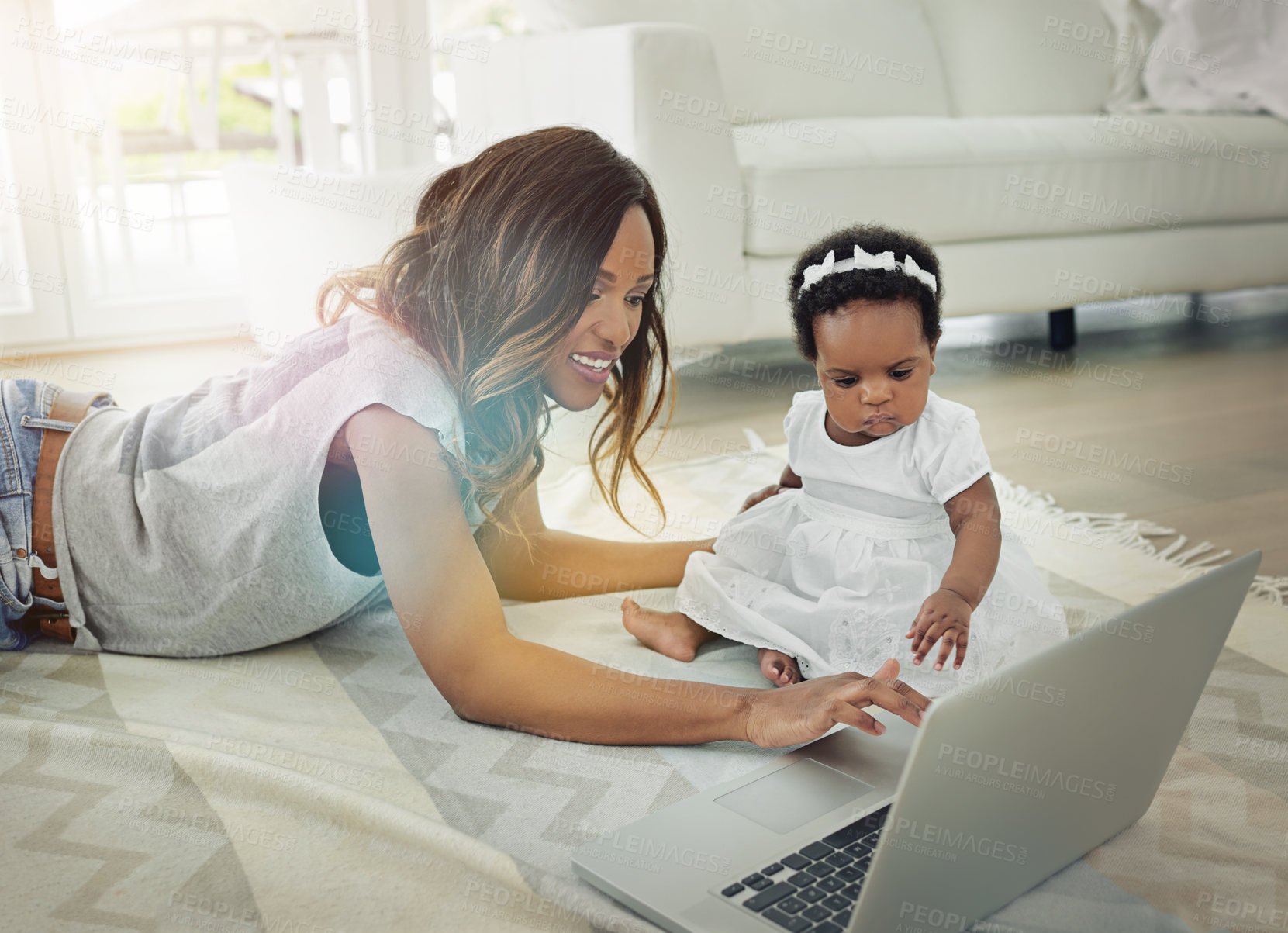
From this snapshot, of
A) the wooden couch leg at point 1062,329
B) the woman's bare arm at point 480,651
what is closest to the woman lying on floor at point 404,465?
the woman's bare arm at point 480,651

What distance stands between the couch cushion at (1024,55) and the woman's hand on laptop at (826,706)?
2158 millimetres

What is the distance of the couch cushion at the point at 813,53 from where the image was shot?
2.31 metres

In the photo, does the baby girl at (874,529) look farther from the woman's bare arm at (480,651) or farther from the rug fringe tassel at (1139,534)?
the rug fringe tassel at (1139,534)

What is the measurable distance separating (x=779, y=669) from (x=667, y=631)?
0.43 ft

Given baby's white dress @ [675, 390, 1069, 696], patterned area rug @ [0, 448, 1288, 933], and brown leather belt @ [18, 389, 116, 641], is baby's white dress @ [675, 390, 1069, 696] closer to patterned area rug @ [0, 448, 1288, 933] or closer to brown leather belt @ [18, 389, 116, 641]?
patterned area rug @ [0, 448, 1288, 933]

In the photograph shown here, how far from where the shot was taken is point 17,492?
3.31ft

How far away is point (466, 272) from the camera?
0.96m

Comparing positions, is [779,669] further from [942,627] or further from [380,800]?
[380,800]

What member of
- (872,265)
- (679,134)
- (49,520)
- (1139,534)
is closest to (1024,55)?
(679,134)

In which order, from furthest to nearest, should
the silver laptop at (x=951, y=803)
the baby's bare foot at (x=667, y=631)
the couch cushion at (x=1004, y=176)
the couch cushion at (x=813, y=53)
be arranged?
the couch cushion at (x=813, y=53)
the couch cushion at (x=1004, y=176)
the baby's bare foot at (x=667, y=631)
the silver laptop at (x=951, y=803)

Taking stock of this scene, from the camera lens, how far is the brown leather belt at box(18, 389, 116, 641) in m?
1.01

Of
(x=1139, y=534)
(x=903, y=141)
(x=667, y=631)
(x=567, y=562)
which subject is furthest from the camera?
(x=903, y=141)

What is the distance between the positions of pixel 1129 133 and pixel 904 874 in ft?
7.08

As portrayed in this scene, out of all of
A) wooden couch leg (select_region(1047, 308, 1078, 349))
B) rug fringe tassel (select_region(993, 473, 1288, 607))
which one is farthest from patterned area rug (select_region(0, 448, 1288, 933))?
wooden couch leg (select_region(1047, 308, 1078, 349))
